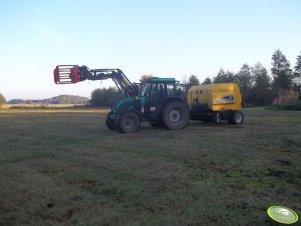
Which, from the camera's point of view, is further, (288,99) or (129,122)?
(288,99)

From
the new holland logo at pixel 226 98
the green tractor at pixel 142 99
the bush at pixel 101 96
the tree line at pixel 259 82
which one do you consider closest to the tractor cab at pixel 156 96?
the green tractor at pixel 142 99

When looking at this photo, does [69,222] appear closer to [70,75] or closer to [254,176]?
[254,176]

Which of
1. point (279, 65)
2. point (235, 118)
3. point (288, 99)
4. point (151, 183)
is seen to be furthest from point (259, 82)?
point (151, 183)

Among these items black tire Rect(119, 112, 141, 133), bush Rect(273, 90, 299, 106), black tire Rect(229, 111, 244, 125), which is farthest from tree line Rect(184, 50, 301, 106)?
black tire Rect(119, 112, 141, 133)

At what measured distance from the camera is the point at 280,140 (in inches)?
435

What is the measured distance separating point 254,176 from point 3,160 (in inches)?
256

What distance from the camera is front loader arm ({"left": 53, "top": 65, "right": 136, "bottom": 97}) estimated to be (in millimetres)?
14938

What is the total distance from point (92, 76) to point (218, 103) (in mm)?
6640

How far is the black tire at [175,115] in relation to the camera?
595 inches

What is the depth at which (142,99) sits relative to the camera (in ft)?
49.3

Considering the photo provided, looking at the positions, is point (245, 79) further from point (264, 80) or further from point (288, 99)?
point (288, 99)

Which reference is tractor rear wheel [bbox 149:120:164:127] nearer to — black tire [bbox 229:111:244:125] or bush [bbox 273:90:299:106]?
black tire [bbox 229:111:244:125]

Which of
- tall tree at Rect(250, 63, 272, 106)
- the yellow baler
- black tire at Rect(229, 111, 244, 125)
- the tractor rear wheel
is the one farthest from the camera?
tall tree at Rect(250, 63, 272, 106)

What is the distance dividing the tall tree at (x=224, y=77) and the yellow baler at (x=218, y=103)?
159 feet
